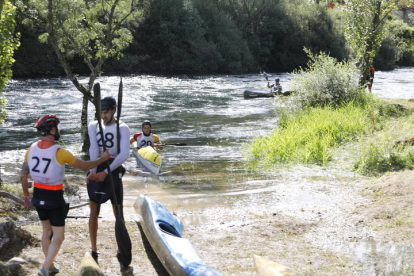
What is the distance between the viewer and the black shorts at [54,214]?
416 centimetres

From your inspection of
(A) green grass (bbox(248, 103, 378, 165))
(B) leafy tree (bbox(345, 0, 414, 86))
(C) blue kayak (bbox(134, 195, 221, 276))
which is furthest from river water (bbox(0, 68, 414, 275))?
(B) leafy tree (bbox(345, 0, 414, 86))

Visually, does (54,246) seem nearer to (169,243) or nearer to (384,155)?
(169,243)

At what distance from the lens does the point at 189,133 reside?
51.8ft

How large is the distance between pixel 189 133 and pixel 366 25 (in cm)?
841

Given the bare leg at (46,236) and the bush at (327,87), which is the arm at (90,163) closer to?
the bare leg at (46,236)

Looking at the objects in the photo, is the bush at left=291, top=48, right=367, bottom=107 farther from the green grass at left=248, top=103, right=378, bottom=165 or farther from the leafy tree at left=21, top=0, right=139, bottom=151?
the leafy tree at left=21, top=0, right=139, bottom=151

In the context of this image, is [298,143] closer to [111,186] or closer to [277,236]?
[277,236]

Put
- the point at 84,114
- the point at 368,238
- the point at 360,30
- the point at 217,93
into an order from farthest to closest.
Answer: the point at 217,93
the point at 360,30
the point at 84,114
the point at 368,238

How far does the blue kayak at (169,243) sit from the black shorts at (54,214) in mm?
1128

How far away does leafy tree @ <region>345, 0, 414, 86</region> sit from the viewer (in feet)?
58.0

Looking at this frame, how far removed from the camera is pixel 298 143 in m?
11.0

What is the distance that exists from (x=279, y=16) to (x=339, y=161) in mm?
39727

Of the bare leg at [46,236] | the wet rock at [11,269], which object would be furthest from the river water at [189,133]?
the wet rock at [11,269]

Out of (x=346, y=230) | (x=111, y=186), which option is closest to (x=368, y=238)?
(x=346, y=230)
